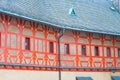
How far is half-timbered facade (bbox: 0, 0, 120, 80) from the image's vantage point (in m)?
23.7

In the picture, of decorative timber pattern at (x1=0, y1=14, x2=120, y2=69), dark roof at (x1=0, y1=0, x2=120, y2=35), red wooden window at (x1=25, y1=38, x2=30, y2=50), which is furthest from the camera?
red wooden window at (x1=25, y1=38, x2=30, y2=50)

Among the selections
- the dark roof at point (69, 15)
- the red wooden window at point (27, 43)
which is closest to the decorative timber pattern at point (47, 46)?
the red wooden window at point (27, 43)

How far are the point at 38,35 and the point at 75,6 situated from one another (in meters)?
8.35

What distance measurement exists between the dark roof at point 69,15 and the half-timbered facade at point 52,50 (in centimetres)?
23

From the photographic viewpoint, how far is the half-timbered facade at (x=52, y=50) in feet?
77.6

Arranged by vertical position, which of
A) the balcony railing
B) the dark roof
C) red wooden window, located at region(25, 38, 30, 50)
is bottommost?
the balcony railing

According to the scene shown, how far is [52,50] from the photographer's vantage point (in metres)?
28.3

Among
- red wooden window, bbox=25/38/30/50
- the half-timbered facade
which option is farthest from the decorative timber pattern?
red wooden window, bbox=25/38/30/50

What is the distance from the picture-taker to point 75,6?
33906 mm

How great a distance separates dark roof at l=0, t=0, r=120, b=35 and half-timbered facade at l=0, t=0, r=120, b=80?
23cm

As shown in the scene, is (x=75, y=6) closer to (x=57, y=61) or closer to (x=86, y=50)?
(x=86, y=50)

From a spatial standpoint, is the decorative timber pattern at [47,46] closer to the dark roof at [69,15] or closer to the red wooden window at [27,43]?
the red wooden window at [27,43]

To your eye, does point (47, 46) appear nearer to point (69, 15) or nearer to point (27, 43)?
point (27, 43)

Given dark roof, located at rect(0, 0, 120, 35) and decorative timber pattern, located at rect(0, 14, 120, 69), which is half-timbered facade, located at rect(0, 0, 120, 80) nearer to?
decorative timber pattern, located at rect(0, 14, 120, 69)
